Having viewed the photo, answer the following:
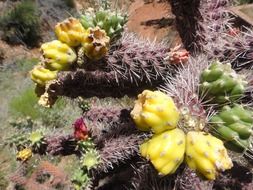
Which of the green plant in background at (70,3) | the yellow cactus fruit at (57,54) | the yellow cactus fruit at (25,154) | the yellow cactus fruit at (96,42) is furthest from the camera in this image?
the green plant in background at (70,3)

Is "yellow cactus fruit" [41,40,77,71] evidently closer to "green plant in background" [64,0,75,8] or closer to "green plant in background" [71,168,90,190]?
"green plant in background" [71,168,90,190]

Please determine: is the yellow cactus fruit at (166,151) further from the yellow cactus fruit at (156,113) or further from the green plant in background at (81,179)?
the green plant in background at (81,179)

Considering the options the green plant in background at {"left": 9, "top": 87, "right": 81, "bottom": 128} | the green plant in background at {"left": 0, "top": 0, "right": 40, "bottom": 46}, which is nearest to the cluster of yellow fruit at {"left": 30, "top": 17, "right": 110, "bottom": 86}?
the green plant in background at {"left": 9, "top": 87, "right": 81, "bottom": 128}

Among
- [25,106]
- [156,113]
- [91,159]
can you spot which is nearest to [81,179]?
[91,159]

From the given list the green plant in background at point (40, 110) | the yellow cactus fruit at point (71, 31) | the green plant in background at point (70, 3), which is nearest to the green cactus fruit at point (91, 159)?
the yellow cactus fruit at point (71, 31)

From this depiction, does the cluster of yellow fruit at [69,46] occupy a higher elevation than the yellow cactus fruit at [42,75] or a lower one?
higher

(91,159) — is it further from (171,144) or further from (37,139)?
(171,144)
